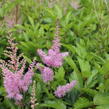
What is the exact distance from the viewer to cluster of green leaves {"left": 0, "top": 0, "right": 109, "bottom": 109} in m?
2.05

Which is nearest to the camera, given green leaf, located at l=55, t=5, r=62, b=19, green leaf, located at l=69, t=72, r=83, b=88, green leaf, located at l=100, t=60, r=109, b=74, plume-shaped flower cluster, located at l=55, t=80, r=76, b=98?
plume-shaped flower cluster, located at l=55, t=80, r=76, b=98

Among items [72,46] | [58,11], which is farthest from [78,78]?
[58,11]

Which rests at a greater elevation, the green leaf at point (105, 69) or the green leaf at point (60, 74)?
the green leaf at point (105, 69)

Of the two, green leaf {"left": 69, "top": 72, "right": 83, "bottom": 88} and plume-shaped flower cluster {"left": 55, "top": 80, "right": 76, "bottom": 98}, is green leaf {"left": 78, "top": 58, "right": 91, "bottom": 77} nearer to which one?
green leaf {"left": 69, "top": 72, "right": 83, "bottom": 88}

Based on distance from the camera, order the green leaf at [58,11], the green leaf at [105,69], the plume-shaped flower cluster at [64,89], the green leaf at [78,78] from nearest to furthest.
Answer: the plume-shaped flower cluster at [64,89] → the green leaf at [105,69] → the green leaf at [78,78] → the green leaf at [58,11]

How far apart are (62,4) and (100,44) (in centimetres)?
113

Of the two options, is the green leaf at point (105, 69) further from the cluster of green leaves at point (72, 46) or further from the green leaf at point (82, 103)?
the green leaf at point (82, 103)

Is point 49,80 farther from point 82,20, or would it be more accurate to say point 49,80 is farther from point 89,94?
point 82,20

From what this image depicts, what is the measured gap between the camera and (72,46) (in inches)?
101

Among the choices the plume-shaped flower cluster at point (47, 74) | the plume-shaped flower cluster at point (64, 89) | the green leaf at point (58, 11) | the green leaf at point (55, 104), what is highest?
the green leaf at point (58, 11)

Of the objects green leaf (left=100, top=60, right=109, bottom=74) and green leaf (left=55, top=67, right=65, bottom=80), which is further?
green leaf (left=55, top=67, right=65, bottom=80)

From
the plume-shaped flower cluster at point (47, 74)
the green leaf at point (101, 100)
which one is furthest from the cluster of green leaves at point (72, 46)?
the plume-shaped flower cluster at point (47, 74)

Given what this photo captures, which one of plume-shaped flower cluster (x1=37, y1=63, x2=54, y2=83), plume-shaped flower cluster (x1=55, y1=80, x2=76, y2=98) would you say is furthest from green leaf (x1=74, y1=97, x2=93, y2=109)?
plume-shaped flower cluster (x1=37, y1=63, x2=54, y2=83)

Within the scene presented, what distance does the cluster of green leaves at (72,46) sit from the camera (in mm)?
2049
